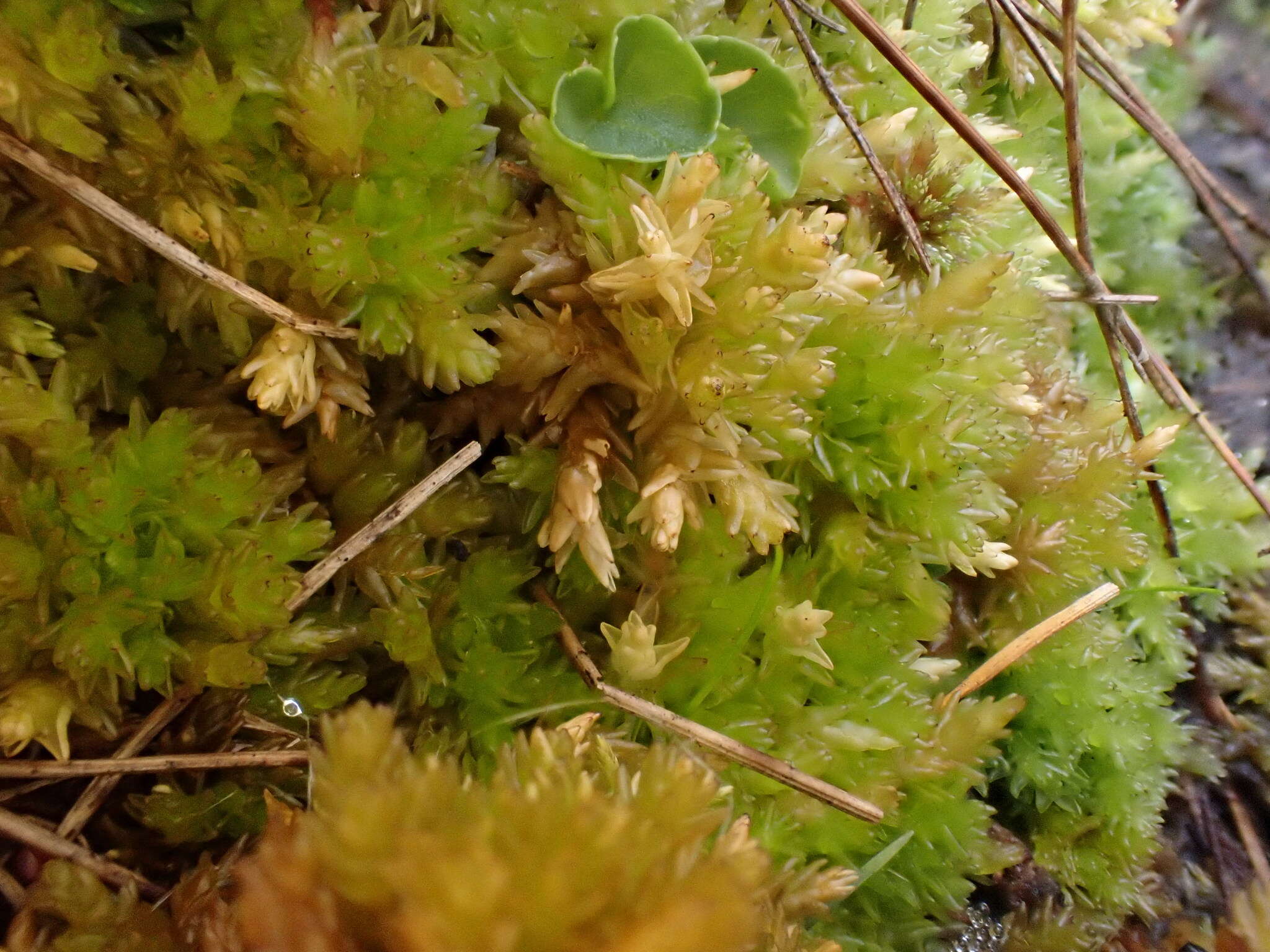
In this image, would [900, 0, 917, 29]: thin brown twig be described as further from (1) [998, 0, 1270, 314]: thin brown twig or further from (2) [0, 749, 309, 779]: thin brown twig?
(2) [0, 749, 309, 779]: thin brown twig

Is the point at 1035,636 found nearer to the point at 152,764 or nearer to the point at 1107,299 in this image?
the point at 1107,299

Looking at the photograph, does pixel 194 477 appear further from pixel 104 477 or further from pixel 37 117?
pixel 37 117

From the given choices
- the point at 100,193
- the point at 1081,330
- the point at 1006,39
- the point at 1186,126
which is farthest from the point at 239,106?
the point at 1186,126

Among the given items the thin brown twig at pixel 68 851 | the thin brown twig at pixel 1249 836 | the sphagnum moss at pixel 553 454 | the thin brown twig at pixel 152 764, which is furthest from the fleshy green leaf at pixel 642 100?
the thin brown twig at pixel 1249 836

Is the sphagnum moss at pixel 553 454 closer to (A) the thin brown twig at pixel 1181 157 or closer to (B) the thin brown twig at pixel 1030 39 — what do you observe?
(B) the thin brown twig at pixel 1030 39

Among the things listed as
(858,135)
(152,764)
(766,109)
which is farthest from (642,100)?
(152,764)

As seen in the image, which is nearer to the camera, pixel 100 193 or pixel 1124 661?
pixel 100 193
